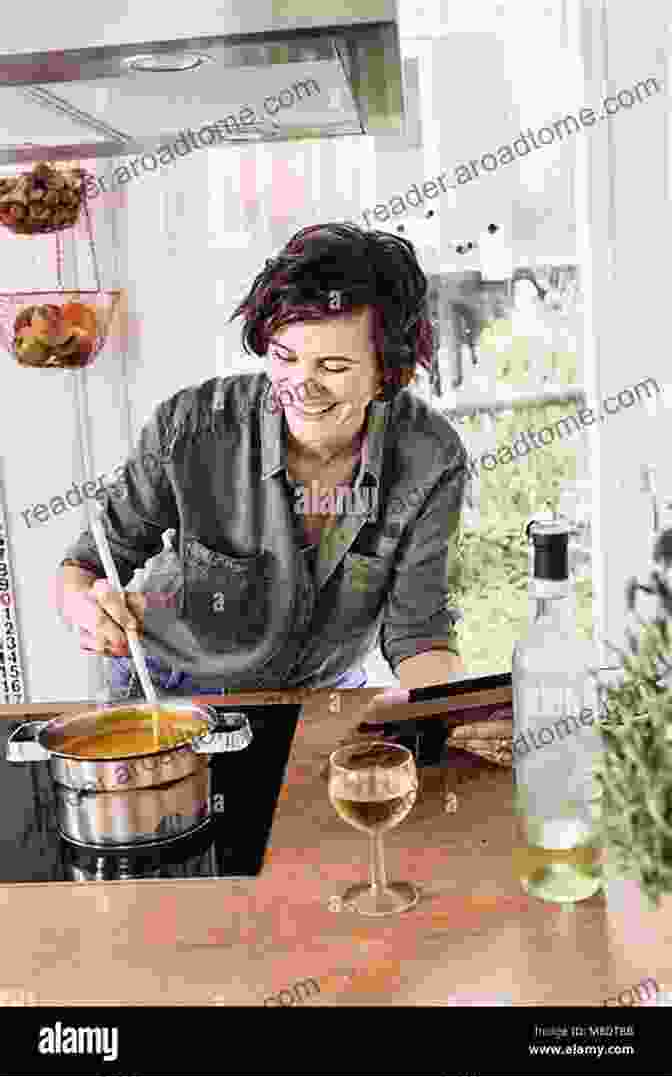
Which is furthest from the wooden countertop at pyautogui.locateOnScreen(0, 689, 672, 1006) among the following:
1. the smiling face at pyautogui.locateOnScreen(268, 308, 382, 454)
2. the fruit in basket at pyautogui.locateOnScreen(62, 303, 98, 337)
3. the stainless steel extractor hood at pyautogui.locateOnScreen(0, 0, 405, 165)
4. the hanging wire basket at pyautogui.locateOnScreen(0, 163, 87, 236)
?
the hanging wire basket at pyautogui.locateOnScreen(0, 163, 87, 236)

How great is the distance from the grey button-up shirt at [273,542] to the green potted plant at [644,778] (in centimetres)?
149

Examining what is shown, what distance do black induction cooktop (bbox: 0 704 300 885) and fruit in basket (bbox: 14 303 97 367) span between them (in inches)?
40.6

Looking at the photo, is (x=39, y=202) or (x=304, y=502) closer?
(x=39, y=202)

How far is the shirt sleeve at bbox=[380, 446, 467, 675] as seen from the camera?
2691 millimetres

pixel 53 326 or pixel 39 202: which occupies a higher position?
pixel 39 202

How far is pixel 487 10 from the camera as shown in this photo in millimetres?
2627

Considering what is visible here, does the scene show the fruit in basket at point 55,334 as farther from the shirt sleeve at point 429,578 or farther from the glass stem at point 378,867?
the glass stem at point 378,867

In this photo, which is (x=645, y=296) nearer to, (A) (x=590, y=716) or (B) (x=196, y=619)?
(B) (x=196, y=619)

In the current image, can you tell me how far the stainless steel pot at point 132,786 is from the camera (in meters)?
1.39

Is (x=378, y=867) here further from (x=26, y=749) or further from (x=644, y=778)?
(x=26, y=749)

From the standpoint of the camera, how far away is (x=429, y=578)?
271 cm

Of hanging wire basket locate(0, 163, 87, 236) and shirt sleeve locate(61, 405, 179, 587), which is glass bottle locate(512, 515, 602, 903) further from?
hanging wire basket locate(0, 163, 87, 236)

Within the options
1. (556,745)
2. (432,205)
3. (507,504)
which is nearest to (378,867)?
(556,745)

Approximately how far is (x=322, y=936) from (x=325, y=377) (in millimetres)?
1601
